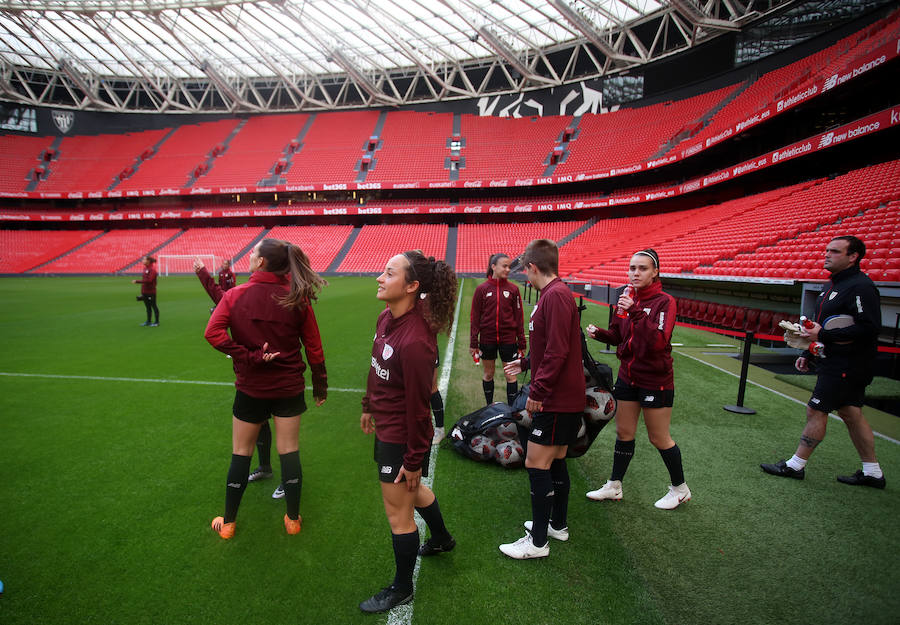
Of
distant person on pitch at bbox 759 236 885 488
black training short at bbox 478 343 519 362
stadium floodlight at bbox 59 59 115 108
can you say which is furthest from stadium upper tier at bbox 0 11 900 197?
distant person on pitch at bbox 759 236 885 488

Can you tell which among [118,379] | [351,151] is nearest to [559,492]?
[118,379]

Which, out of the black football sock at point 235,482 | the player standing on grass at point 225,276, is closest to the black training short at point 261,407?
the black football sock at point 235,482

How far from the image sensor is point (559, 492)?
2.94 metres

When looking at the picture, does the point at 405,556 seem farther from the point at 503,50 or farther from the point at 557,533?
the point at 503,50

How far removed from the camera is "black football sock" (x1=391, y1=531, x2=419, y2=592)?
92.6 inches

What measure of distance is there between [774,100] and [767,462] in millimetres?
24385

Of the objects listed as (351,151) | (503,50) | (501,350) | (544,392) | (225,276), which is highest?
(503,50)

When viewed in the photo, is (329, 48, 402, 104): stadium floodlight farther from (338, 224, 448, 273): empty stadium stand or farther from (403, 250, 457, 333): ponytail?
(403, 250, 457, 333): ponytail

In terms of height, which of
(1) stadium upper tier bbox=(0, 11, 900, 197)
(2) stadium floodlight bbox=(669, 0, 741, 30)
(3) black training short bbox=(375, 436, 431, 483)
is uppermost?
(2) stadium floodlight bbox=(669, 0, 741, 30)

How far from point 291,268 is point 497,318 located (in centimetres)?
281

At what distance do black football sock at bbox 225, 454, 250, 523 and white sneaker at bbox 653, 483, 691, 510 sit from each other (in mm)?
3195

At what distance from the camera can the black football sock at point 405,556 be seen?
2352 mm

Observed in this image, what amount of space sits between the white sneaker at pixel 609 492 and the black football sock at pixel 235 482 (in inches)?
106

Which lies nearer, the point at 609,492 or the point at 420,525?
the point at 420,525
